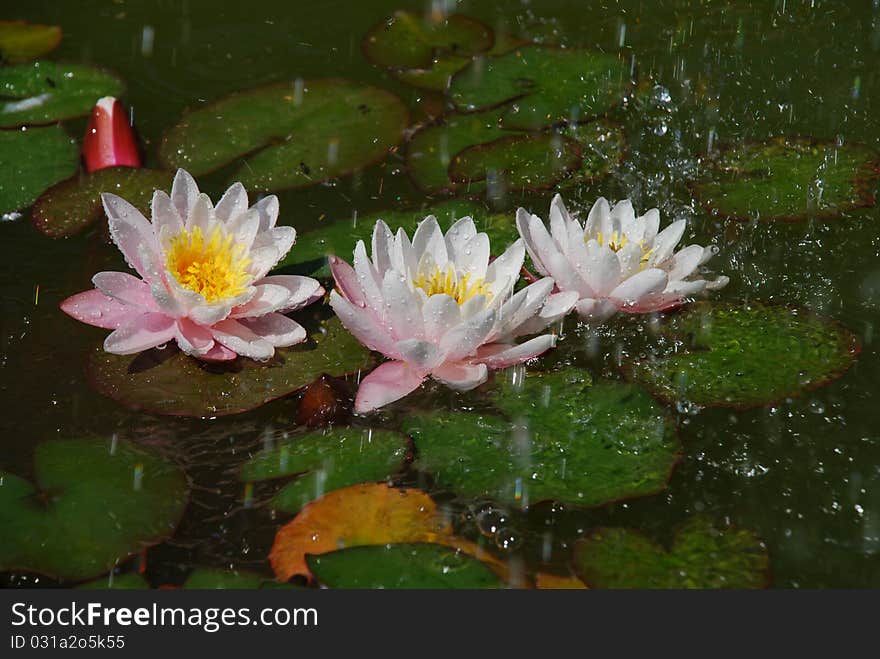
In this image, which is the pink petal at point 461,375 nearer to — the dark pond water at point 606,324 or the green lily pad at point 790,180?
the dark pond water at point 606,324

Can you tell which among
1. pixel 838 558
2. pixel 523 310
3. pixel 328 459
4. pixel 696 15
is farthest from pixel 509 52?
pixel 838 558

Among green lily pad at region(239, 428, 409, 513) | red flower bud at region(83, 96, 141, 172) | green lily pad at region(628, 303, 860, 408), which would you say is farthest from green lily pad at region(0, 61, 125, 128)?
green lily pad at region(628, 303, 860, 408)

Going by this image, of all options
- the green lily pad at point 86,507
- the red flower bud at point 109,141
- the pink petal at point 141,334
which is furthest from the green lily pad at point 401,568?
the red flower bud at point 109,141

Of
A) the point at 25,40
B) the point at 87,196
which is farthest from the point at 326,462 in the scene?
the point at 25,40

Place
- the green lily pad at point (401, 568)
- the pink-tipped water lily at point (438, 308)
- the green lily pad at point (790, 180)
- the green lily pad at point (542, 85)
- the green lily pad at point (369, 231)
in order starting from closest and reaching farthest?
the green lily pad at point (401, 568) < the pink-tipped water lily at point (438, 308) < the green lily pad at point (369, 231) < the green lily pad at point (790, 180) < the green lily pad at point (542, 85)

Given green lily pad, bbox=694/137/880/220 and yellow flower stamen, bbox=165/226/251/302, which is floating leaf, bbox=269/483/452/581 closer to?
yellow flower stamen, bbox=165/226/251/302

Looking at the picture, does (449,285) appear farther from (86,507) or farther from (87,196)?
(87,196)
